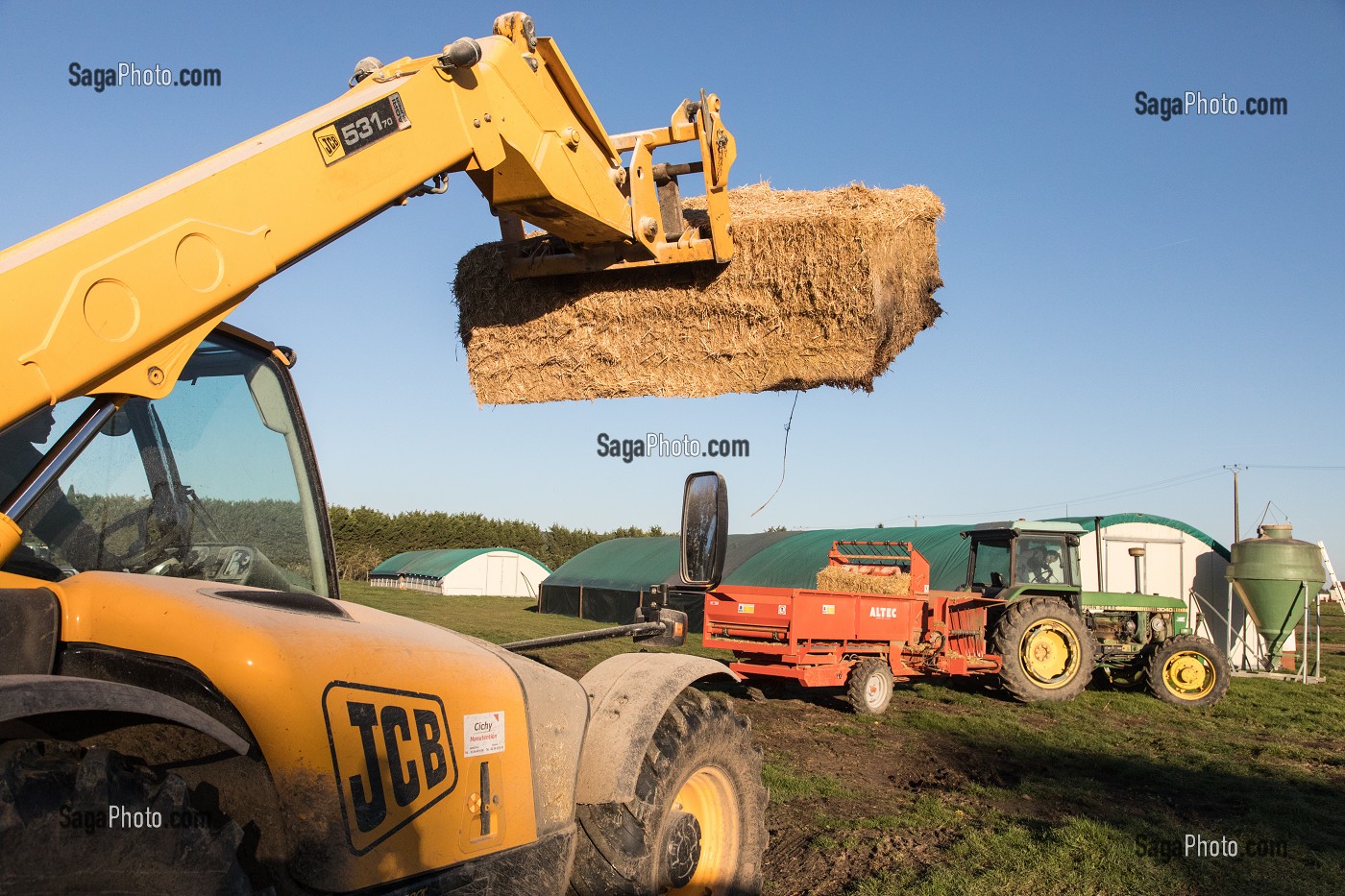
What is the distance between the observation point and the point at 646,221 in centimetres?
551

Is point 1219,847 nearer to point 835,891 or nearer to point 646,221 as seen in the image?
point 835,891

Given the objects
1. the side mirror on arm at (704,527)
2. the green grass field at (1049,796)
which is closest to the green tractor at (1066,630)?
the green grass field at (1049,796)

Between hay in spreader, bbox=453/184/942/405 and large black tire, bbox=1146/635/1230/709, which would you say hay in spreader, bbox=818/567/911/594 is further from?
hay in spreader, bbox=453/184/942/405

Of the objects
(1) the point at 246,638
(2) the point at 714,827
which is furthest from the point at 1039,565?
(1) the point at 246,638

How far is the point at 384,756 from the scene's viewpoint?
2496mm

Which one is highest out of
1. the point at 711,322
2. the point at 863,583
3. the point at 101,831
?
the point at 711,322

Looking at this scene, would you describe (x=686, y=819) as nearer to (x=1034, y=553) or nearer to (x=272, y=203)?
(x=272, y=203)

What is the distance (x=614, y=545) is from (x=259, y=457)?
102 ft

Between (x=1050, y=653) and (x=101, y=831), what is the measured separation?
45.0 ft

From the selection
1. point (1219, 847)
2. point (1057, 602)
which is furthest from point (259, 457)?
point (1057, 602)

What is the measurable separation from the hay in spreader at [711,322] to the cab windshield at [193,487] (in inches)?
129

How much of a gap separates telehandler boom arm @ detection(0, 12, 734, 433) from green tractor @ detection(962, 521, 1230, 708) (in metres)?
10.9

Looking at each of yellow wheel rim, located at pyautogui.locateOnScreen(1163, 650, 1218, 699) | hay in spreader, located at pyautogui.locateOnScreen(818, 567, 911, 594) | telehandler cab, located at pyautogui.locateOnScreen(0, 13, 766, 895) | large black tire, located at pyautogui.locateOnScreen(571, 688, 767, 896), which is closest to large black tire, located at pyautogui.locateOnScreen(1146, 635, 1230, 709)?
yellow wheel rim, located at pyautogui.locateOnScreen(1163, 650, 1218, 699)

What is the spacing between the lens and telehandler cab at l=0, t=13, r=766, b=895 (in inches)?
79.1
